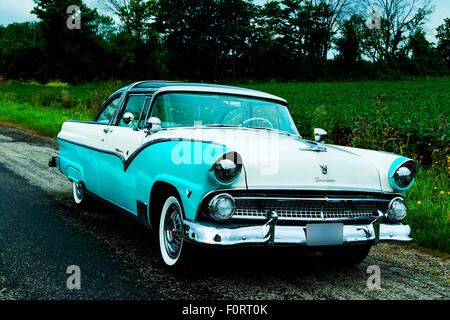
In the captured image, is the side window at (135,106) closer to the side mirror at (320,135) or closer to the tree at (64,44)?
the side mirror at (320,135)

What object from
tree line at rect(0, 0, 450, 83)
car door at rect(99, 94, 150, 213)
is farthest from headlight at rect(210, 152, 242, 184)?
tree line at rect(0, 0, 450, 83)

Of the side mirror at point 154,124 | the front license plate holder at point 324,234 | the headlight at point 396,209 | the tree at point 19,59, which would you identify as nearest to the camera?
the front license plate holder at point 324,234

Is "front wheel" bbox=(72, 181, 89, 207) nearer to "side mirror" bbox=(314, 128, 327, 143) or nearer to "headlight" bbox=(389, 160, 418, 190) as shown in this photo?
"side mirror" bbox=(314, 128, 327, 143)

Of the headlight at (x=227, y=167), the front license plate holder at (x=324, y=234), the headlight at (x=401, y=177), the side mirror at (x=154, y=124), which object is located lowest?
the front license plate holder at (x=324, y=234)

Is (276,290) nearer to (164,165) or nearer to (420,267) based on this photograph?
(164,165)

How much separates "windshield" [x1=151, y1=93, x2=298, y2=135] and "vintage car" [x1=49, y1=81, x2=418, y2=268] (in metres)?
0.01

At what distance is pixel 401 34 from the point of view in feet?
166

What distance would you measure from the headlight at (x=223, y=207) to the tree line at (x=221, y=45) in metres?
46.4

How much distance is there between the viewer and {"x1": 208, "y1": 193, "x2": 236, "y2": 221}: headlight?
2.80m

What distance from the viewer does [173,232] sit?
3.30m

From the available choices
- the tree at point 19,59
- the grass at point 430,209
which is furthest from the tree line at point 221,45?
the grass at point 430,209

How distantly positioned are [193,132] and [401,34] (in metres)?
53.6

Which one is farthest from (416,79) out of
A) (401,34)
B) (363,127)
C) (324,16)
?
(363,127)

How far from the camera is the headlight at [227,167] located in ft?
9.10
